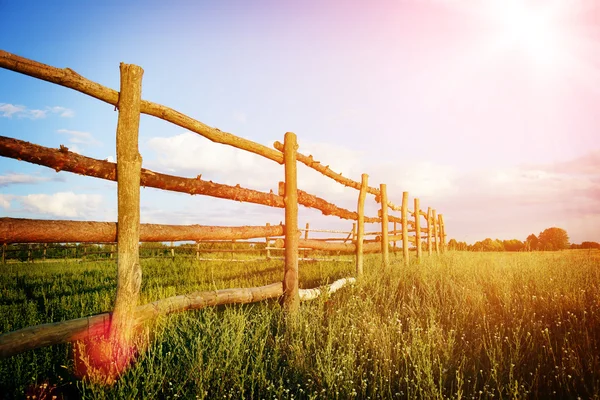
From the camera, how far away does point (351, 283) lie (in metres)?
5.89

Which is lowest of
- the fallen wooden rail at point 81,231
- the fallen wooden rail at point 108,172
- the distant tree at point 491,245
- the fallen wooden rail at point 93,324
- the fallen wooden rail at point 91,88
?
the distant tree at point 491,245

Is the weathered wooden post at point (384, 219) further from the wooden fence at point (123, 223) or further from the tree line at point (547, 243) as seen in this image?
the tree line at point (547, 243)

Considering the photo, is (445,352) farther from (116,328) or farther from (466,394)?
(116,328)

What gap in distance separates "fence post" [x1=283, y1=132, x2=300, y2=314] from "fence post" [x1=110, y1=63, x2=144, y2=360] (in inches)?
81.2

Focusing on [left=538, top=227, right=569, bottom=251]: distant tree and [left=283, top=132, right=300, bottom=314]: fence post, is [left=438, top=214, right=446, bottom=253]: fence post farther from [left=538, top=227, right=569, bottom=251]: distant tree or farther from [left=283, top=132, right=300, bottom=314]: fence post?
[left=283, top=132, right=300, bottom=314]: fence post

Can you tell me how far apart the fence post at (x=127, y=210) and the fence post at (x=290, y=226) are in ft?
6.77

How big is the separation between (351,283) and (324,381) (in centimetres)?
321

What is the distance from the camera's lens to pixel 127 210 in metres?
2.85

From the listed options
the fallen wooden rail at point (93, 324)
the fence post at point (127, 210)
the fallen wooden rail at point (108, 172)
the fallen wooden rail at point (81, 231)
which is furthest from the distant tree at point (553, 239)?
the fence post at point (127, 210)

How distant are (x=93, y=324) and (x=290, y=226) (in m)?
2.53

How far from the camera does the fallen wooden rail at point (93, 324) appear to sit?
2.27 metres

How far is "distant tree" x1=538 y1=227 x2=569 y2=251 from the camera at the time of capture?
90.1ft

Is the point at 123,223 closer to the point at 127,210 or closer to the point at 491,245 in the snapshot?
the point at 127,210

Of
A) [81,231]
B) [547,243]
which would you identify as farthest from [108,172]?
[547,243]
